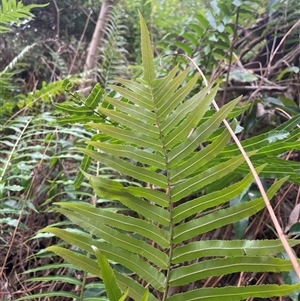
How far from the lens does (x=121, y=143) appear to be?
75cm

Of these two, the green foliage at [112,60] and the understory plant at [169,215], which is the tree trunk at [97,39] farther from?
the understory plant at [169,215]

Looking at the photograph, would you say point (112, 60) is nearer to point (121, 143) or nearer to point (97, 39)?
point (97, 39)

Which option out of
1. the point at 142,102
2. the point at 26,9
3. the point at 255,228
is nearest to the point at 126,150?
the point at 142,102

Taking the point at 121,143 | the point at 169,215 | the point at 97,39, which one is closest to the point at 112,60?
the point at 97,39

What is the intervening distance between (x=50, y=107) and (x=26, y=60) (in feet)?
2.34

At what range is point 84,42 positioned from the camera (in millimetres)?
2600

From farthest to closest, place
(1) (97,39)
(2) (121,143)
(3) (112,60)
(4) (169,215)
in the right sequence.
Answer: (1) (97,39) < (3) (112,60) < (2) (121,143) < (4) (169,215)

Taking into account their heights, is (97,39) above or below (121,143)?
above

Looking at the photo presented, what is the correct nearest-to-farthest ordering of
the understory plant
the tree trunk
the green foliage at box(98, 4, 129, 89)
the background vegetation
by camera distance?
the understory plant → the background vegetation → the green foliage at box(98, 4, 129, 89) → the tree trunk

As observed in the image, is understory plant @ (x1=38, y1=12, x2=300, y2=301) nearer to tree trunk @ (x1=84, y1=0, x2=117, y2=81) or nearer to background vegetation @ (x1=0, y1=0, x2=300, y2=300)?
background vegetation @ (x1=0, y1=0, x2=300, y2=300)

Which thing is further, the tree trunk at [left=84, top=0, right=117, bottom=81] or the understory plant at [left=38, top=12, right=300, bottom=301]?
the tree trunk at [left=84, top=0, right=117, bottom=81]

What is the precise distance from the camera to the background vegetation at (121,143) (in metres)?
0.67

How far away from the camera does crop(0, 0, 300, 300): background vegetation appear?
0.67 meters

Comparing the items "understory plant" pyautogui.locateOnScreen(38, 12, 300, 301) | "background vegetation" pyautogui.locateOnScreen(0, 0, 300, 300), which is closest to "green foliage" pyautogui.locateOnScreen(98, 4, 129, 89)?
"background vegetation" pyautogui.locateOnScreen(0, 0, 300, 300)
